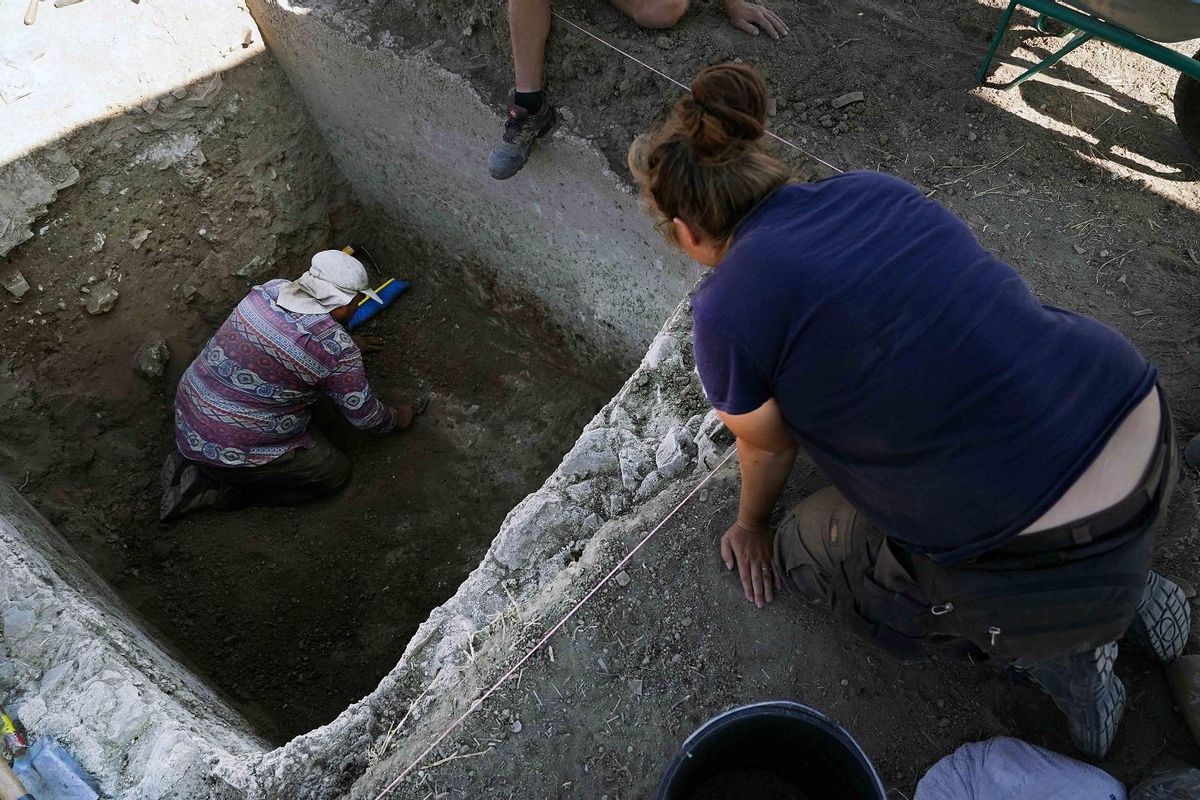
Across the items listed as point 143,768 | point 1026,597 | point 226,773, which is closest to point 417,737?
point 226,773

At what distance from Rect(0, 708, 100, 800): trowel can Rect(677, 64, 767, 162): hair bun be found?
212cm

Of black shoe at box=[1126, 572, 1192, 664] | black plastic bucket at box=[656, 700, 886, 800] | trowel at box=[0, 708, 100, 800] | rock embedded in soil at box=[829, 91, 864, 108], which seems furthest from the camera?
rock embedded in soil at box=[829, 91, 864, 108]

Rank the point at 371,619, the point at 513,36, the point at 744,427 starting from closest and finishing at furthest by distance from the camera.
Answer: the point at 744,427
the point at 513,36
the point at 371,619

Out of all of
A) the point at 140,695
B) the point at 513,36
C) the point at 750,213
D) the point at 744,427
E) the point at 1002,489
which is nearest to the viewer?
the point at 1002,489

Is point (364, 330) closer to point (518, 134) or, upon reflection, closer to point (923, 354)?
point (518, 134)

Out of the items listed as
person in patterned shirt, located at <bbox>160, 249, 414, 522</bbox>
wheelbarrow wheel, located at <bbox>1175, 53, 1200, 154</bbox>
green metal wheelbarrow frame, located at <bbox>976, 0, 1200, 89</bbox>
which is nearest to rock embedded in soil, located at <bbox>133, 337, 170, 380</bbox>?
person in patterned shirt, located at <bbox>160, 249, 414, 522</bbox>

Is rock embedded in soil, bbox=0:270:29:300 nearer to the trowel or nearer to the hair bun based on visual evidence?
the trowel

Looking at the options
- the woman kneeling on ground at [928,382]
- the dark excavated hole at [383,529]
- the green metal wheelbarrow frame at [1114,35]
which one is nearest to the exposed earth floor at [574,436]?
the dark excavated hole at [383,529]

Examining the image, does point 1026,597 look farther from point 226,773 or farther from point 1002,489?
point 226,773

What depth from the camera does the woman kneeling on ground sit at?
54.2 inches

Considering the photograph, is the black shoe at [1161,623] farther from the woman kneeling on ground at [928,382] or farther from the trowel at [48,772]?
the trowel at [48,772]

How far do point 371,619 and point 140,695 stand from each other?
1.47 meters

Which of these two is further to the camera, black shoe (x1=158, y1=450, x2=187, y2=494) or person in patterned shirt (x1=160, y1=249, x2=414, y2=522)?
black shoe (x1=158, y1=450, x2=187, y2=494)

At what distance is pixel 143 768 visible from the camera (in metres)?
2.03
